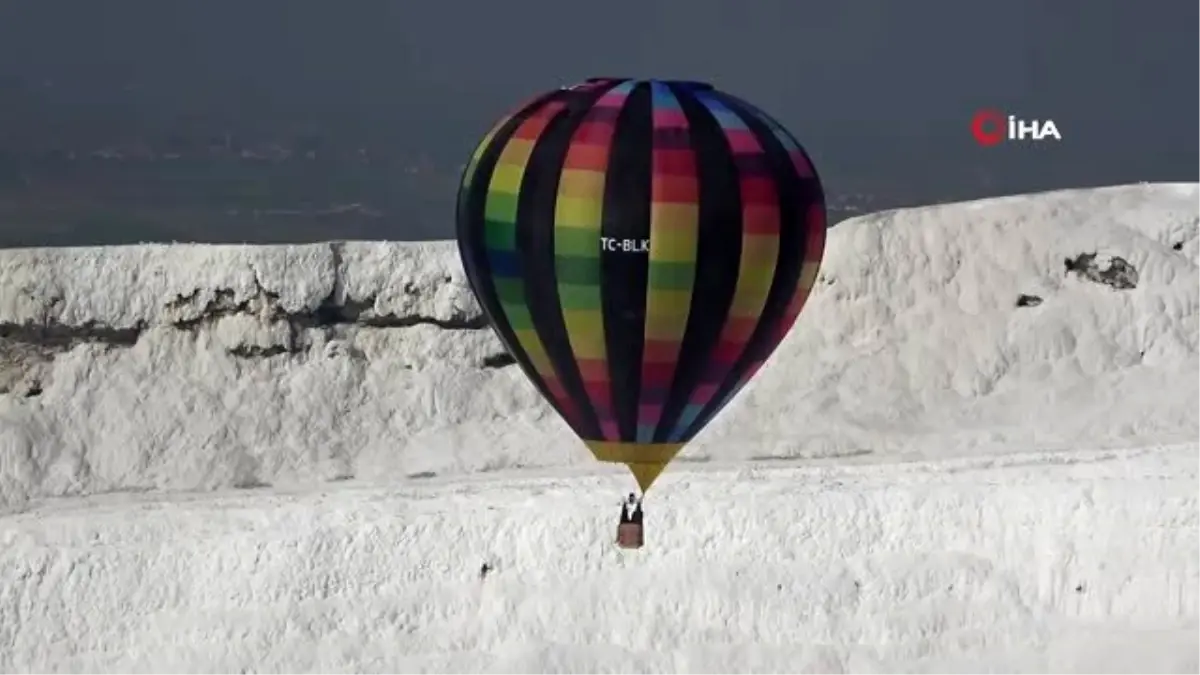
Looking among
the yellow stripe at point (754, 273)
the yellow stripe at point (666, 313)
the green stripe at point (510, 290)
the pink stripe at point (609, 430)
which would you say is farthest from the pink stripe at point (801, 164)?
the pink stripe at point (609, 430)

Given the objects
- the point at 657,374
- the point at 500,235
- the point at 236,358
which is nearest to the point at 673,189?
the point at 500,235

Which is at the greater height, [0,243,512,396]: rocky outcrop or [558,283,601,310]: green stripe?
[0,243,512,396]: rocky outcrop

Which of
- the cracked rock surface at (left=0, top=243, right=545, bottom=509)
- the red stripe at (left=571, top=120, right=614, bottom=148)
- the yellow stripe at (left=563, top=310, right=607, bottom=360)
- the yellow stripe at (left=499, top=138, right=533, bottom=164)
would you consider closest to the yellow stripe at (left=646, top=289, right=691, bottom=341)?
the yellow stripe at (left=563, top=310, right=607, bottom=360)

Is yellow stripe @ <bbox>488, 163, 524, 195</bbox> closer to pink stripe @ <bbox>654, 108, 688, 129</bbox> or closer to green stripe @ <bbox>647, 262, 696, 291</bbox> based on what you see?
pink stripe @ <bbox>654, 108, 688, 129</bbox>

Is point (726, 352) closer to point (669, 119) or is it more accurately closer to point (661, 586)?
point (669, 119)

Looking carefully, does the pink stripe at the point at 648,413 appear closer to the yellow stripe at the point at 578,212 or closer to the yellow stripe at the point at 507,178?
the yellow stripe at the point at 578,212

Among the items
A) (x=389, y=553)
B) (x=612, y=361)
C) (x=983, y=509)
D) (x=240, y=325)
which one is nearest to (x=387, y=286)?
(x=240, y=325)

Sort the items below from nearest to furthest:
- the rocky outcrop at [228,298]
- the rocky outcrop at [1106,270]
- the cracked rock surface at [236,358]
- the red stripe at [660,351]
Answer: the red stripe at [660,351] < the cracked rock surface at [236,358] < the rocky outcrop at [228,298] < the rocky outcrop at [1106,270]
